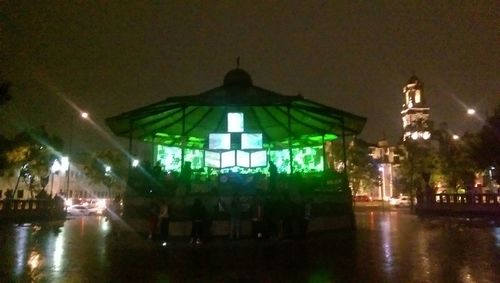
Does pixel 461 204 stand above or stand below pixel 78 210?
above

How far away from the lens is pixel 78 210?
4778 cm

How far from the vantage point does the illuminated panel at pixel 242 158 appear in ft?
79.6

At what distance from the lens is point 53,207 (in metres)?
36.7

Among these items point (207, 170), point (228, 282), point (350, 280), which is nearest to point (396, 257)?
point (350, 280)

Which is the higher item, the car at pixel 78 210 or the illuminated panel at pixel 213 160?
the illuminated panel at pixel 213 160

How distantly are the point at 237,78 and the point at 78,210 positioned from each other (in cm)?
3115

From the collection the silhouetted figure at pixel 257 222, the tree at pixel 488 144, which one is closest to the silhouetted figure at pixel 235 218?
the silhouetted figure at pixel 257 222

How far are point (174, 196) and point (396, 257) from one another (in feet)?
30.6

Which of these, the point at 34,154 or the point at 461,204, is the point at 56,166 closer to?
the point at 34,154

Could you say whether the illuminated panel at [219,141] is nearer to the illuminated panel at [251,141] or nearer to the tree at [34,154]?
the illuminated panel at [251,141]

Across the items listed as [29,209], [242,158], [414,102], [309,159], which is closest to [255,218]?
[242,158]

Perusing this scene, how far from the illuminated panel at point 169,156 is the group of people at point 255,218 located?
1044cm

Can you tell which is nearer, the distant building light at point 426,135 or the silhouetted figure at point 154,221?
the silhouetted figure at point 154,221

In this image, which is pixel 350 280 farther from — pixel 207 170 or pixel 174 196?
pixel 207 170
